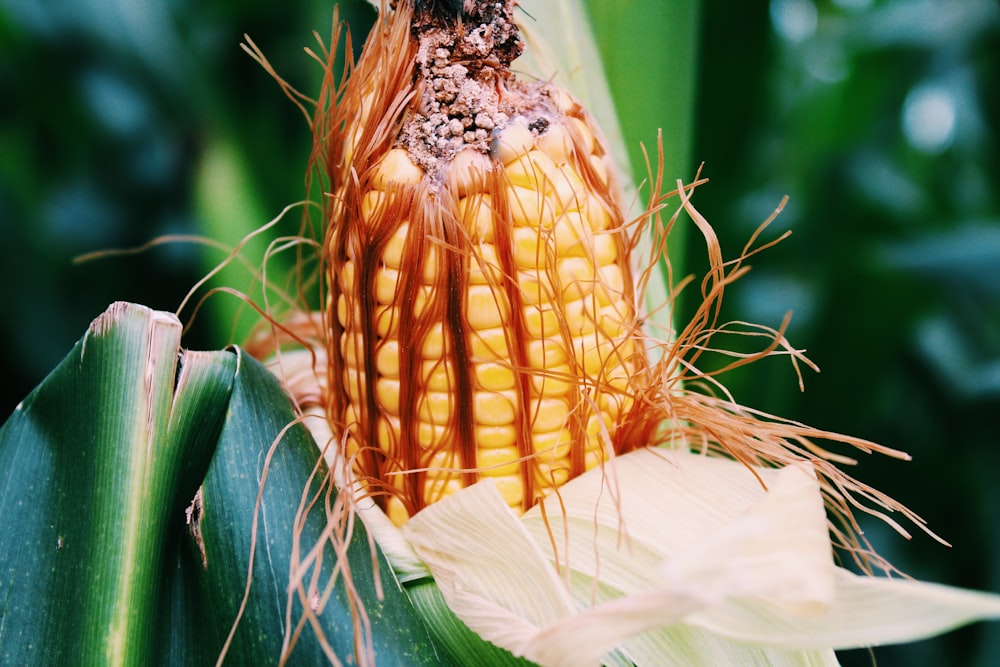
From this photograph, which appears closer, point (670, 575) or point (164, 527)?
point (670, 575)

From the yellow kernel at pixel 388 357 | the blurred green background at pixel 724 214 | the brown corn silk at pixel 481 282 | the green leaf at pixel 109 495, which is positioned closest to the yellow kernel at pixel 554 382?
the brown corn silk at pixel 481 282

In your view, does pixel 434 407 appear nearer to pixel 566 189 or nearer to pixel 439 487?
pixel 439 487

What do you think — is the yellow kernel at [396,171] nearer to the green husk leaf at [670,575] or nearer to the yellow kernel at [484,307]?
the yellow kernel at [484,307]

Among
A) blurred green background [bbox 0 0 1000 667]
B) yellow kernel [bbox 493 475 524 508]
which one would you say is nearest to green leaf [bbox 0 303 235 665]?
yellow kernel [bbox 493 475 524 508]

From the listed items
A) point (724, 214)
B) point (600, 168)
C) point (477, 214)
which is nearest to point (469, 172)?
point (477, 214)

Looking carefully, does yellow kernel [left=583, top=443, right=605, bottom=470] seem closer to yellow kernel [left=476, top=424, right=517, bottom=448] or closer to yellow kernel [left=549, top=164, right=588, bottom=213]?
yellow kernel [left=476, top=424, right=517, bottom=448]

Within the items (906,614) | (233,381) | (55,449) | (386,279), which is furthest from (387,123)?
→ (906,614)

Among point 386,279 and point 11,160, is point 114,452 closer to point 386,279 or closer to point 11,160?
point 386,279
